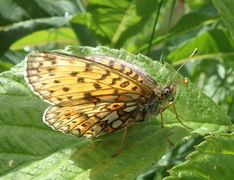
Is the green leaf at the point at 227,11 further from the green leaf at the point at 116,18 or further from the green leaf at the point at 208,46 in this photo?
the green leaf at the point at 208,46

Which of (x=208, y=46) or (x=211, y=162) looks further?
(x=208, y=46)

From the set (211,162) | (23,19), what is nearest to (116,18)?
(23,19)

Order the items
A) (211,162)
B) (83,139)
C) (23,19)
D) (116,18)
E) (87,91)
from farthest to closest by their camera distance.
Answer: (23,19) < (116,18) < (83,139) < (87,91) < (211,162)

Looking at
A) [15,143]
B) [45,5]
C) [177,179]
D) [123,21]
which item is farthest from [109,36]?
[177,179]

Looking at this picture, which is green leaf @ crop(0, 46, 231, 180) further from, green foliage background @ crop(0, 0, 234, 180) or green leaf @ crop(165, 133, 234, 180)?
green leaf @ crop(165, 133, 234, 180)

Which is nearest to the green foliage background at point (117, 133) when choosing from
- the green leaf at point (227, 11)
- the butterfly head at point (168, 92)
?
the green leaf at point (227, 11)

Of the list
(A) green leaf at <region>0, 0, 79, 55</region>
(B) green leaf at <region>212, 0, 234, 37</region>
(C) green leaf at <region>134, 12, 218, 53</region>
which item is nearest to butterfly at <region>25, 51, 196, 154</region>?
(B) green leaf at <region>212, 0, 234, 37</region>

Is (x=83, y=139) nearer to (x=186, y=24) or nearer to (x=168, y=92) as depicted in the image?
(x=168, y=92)
